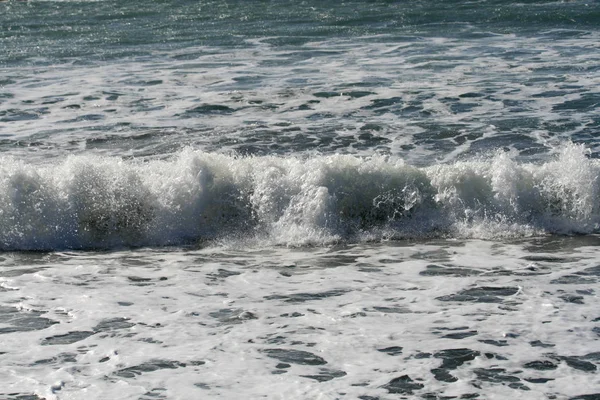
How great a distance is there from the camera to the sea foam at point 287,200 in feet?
33.3

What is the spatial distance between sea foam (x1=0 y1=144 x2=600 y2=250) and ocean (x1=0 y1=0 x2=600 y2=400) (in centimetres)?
3

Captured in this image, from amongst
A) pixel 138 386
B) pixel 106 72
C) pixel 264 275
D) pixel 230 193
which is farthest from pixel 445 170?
pixel 106 72

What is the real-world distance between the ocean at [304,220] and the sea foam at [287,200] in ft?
0.08

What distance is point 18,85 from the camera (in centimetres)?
1711

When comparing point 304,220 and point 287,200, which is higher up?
point 287,200

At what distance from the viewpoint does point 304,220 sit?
10258 millimetres

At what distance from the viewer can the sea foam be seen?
10.2 meters

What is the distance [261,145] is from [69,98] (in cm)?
451

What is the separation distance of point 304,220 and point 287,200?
1.24 ft

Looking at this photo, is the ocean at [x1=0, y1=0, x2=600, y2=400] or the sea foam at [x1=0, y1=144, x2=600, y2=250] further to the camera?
the sea foam at [x1=0, y1=144, x2=600, y2=250]

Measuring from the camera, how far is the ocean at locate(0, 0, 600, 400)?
6.47 meters

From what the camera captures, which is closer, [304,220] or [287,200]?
[304,220]

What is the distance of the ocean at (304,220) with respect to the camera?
6.47 meters

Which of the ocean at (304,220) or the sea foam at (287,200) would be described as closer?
the ocean at (304,220)
